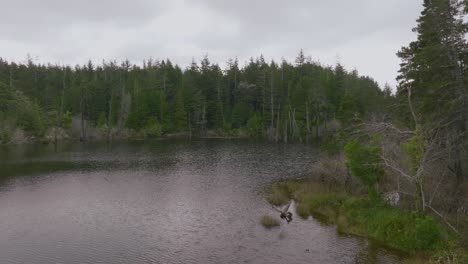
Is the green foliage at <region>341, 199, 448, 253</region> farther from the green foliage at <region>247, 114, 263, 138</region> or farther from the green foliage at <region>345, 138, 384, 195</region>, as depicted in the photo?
the green foliage at <region>247, 114, 263, 138</region>

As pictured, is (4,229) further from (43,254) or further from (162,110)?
(162,110)

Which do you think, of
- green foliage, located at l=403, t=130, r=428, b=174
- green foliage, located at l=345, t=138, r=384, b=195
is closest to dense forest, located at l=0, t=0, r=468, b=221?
green foliage, located at l=345, t=138, r=384, b=195

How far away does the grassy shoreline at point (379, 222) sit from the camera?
21531 mm

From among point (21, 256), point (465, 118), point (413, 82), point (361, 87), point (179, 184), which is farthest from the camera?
point (361, 87)

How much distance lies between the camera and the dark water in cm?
2391

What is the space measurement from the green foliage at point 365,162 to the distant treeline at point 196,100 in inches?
2604

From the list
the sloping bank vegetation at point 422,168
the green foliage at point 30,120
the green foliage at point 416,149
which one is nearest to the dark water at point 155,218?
the sloping bank vegetation at point 422,168

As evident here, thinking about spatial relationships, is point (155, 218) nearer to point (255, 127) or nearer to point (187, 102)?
point (255, 127)

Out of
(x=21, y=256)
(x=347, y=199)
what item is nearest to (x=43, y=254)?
(x=21, y=256)

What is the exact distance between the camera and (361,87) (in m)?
103

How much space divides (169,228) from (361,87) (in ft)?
282

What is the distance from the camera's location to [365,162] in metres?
29.1

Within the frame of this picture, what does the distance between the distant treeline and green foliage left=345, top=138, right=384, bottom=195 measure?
66.1 metres

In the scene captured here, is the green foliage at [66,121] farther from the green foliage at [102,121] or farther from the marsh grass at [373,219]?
the marsh grass at [373,219]
